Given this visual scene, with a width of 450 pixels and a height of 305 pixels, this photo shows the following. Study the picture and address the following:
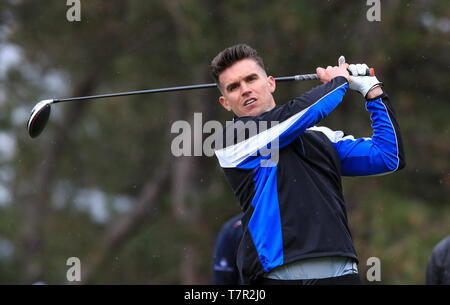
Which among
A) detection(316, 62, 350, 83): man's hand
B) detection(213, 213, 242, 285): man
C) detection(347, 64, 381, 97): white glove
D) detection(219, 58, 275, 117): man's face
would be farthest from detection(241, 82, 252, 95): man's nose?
detection(213, 213, 242, 285): man

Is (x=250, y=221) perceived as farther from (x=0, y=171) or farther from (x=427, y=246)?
(x=0, y=171)

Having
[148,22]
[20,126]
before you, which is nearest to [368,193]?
[148,22]

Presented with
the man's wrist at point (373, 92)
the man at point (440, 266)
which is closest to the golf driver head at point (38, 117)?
the man's wrist at point (373, 92)

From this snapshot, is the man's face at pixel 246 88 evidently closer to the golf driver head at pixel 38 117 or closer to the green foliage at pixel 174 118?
the golf driver head at pixel 38 117

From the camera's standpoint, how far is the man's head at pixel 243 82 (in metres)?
4.05

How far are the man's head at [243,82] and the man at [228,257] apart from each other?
2295 mm

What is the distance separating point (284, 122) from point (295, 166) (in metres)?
0.24

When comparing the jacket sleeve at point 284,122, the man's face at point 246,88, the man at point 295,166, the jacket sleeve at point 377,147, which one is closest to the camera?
the man at point 295,166

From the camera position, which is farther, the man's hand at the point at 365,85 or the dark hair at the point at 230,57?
the dark hair at the point at 230,57

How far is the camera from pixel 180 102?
16094 mm

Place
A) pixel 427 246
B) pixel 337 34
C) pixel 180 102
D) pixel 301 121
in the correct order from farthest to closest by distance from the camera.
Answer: pixel 180 102 < pixel 337 34 < pixel 427 246 < pixel 301 121

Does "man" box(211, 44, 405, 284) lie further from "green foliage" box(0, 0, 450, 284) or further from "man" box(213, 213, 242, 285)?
"green foliage" box(0, 0, 450, 284)

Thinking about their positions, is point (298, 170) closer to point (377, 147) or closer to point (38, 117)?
point (377, 147)
